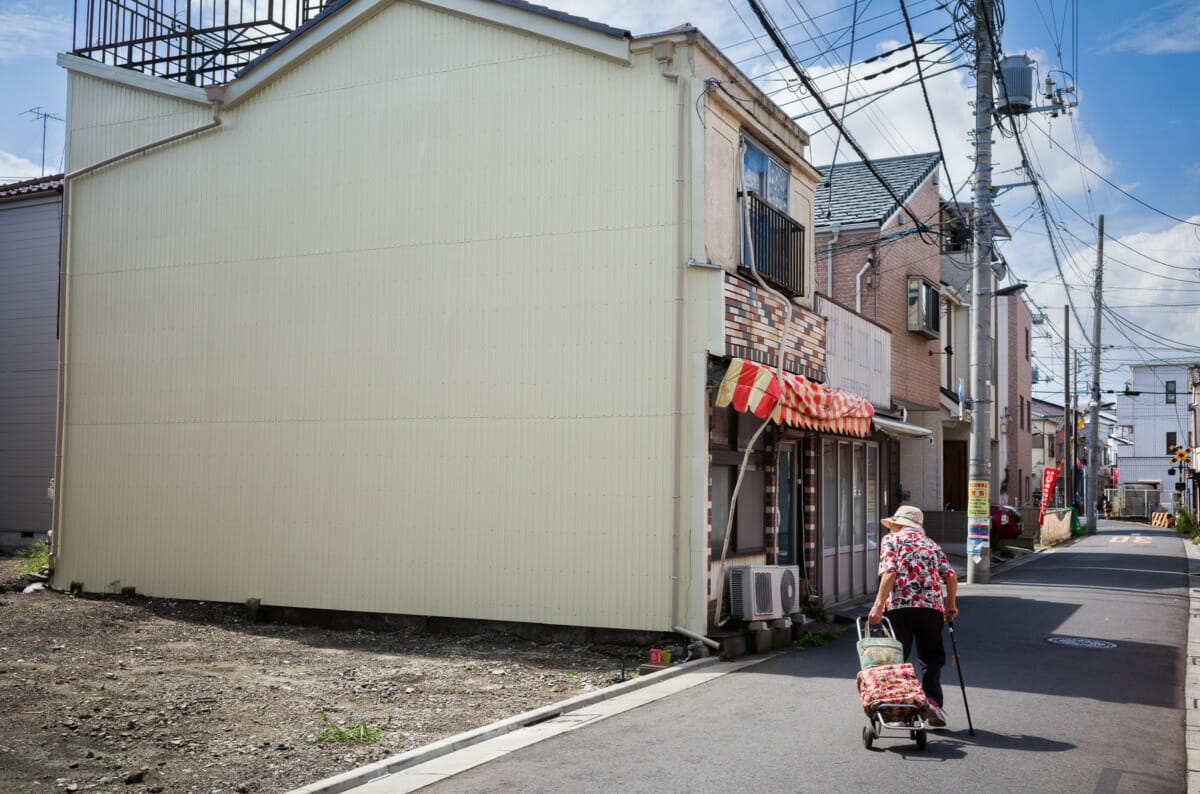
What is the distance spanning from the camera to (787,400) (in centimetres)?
1204

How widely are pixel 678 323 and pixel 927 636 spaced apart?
5.03 meters

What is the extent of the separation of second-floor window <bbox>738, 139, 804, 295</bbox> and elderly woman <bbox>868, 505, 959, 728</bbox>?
558 cm

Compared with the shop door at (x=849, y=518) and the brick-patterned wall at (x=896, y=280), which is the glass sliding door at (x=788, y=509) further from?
the brick-patterned wall at (x=896, y=280)

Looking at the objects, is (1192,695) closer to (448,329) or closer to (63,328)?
(448,329)

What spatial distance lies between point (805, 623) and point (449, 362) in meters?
5.78

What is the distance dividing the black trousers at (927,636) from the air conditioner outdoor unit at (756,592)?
4.08m

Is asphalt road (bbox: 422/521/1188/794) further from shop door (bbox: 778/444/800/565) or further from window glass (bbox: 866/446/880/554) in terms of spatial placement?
window glass (bbox: 866/446/880/554)

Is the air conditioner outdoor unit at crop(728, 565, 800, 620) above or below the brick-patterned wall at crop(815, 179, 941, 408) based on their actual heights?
below

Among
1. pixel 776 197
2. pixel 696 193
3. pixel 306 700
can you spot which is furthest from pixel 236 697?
pixel 776 197

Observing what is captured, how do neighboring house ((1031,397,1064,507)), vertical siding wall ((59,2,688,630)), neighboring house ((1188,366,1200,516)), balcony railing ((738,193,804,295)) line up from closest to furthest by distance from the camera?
vertical siding wall ((59,2,688,630))
balcony railing ((738,193,804,295))
neighboring house ((1188,366,1200,516))
neighboring house ((1031,397,1064,507))

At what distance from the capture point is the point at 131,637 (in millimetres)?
12359

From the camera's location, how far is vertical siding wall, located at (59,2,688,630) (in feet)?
40.3

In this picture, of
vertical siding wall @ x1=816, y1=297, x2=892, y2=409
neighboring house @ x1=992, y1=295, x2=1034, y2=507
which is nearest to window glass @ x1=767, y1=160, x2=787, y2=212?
vertical siding wall @ x1=816, y1=297, x2=892, y2=409

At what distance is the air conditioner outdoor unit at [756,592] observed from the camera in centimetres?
1214
